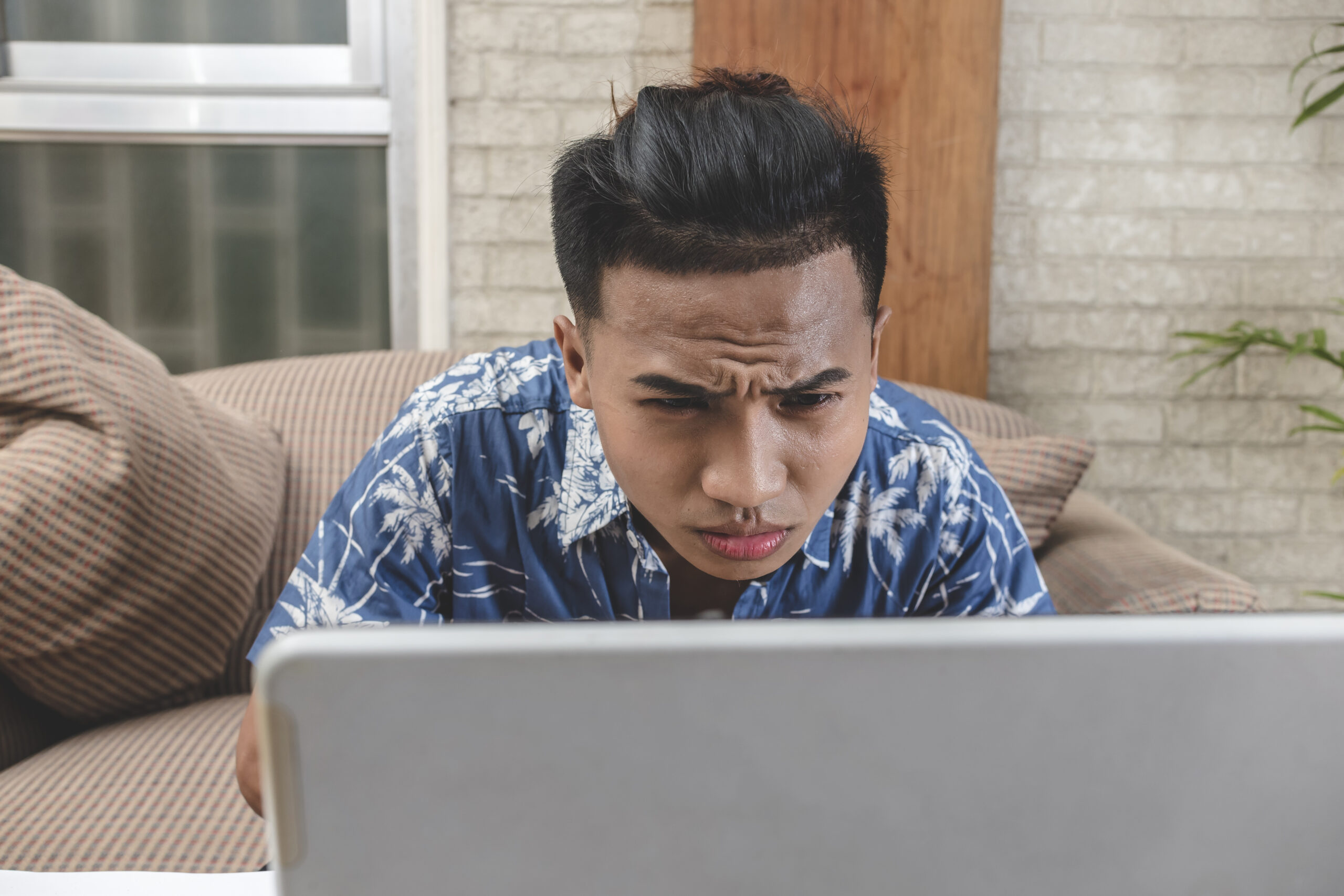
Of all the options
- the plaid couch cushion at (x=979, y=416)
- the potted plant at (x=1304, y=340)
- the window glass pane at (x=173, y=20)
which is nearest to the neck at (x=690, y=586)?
the plaid couch cushion at (x=979, y=416)

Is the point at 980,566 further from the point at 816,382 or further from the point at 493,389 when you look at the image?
the point at 493,389

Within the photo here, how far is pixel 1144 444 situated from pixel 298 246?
1.94 meters

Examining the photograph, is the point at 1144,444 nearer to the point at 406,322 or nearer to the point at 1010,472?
the point at 1010,472

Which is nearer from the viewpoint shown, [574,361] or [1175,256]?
[574,361]

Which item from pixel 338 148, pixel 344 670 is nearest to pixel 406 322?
pixel 338 148

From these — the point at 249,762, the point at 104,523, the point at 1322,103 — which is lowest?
the point at 249,762

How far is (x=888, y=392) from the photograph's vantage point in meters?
1.17

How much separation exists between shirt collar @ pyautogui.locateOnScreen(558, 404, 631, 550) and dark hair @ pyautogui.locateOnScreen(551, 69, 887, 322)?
162 mm

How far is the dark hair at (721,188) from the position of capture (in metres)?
0.76

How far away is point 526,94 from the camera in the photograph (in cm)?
196

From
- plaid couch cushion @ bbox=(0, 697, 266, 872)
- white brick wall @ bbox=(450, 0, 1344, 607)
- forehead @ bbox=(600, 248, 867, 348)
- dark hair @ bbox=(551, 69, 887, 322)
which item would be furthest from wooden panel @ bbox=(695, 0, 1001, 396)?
plaid couch cushion @ bbox=(0, 697, 266, 872)

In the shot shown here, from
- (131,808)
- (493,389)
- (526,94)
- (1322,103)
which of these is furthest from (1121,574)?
(526,94)

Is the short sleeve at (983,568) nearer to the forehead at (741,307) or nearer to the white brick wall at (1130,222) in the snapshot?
the forehead at (741,307)

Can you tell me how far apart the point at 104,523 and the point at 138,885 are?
0.77 m
